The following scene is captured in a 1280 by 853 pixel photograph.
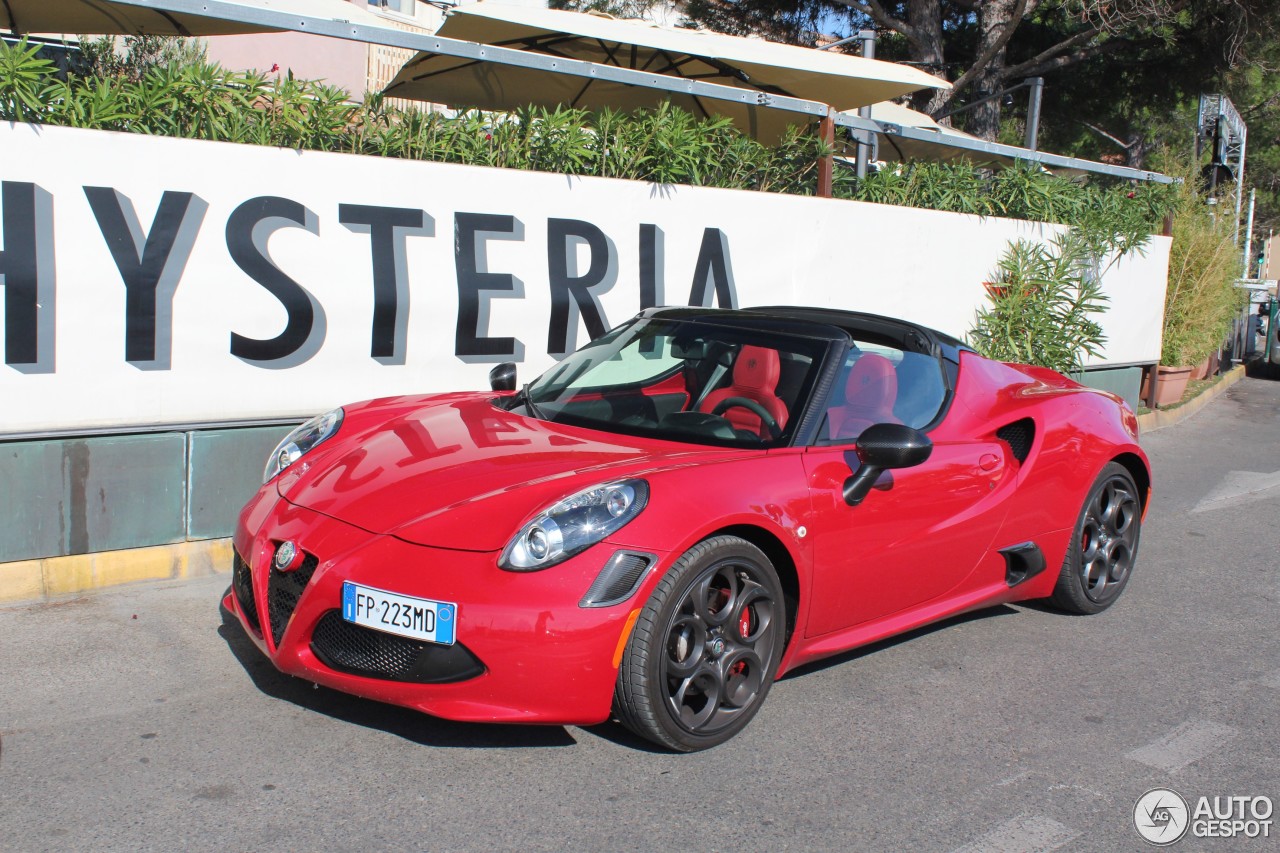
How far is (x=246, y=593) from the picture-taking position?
12.4 feet

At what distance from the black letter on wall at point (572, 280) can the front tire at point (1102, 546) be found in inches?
119

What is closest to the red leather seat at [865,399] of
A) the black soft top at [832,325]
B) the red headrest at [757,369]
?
the black soft top at [832,325]

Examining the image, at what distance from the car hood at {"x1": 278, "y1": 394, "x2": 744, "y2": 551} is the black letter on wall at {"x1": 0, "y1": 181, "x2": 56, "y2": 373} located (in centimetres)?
156

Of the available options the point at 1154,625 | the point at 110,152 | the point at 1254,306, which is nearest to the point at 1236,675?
the point at 1154,625

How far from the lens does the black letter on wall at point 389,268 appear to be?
237 inches

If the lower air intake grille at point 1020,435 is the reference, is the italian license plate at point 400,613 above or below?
below

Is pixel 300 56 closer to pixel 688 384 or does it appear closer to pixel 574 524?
pixel 688 384

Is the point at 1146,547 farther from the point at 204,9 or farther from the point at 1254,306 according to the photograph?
the point at 1254,306

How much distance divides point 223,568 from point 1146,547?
4.95 metres

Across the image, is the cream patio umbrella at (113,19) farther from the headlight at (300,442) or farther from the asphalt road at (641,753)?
A: the asphalt road at (641,753)

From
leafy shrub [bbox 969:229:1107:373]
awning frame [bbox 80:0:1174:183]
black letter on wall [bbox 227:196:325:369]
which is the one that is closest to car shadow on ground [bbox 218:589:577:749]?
black letter on wall [bbox 227:196:325:369]

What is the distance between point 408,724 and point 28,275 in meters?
2.80

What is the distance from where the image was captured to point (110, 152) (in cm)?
519

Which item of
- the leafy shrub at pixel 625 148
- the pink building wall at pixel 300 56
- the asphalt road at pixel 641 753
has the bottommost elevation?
the asphalt road at pixel 641 753
